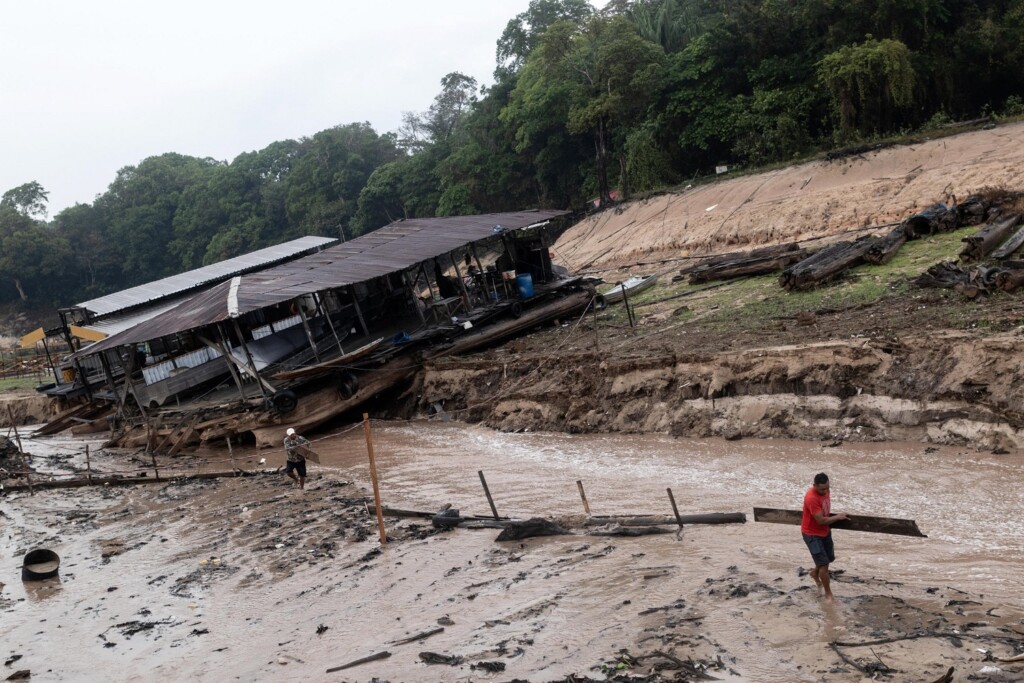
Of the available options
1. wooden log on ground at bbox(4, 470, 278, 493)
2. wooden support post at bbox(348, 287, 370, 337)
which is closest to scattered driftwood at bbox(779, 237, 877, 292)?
wooden support post at bbox(348, 287, 370, 337)

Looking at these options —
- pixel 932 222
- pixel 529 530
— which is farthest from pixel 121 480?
pixel 932 222

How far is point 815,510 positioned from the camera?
7656mm

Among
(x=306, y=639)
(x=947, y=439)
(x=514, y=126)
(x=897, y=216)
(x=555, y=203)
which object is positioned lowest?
(x=947, y=439)

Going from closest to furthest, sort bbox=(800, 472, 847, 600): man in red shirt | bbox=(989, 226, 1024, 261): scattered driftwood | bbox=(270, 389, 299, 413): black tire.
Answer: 1. bbox=(800, 472, 847, 600): man in red shirt
2. bbox=(989, 226, 1024, 261): scattered driftwood
3. bbox=(270, 389, 299, 413): black tire

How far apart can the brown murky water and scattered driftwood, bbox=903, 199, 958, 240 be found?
916cm

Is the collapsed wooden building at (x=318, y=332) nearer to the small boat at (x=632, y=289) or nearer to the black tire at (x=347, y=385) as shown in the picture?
the black tire at (x=347, y=385)

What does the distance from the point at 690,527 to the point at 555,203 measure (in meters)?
39.6

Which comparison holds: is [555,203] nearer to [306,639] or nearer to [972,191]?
[972,191]

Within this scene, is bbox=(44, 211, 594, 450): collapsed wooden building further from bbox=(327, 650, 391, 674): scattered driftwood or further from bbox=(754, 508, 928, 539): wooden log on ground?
bbox=(754, 508, 928, 539): wooden log on ground

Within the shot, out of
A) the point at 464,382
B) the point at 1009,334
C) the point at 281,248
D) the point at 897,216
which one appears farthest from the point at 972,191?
the point at 281,248

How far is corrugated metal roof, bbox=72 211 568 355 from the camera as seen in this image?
65.5 ft

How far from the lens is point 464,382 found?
20.7m

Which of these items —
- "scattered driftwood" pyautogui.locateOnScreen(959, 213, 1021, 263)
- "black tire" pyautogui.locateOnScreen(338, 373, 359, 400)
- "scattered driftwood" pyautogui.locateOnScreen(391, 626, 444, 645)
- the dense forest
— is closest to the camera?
"scattered driftwood" pyautogui.locateOnScreen(391, 626, 444, 645)

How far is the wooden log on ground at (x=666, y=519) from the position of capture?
31.8 feet
